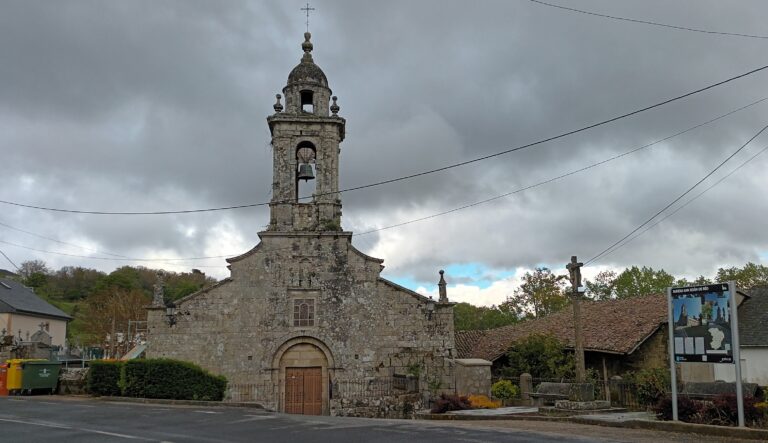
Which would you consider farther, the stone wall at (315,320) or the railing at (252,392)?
the stone wall at (315,320)

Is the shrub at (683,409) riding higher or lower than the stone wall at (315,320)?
lower

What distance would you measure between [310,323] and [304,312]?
48 cm

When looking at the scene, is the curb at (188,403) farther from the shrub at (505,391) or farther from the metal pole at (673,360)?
the metal pole at (673,360)

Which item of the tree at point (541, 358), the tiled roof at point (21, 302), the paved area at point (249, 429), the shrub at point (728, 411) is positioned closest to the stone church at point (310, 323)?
the tree at point (541, 358)

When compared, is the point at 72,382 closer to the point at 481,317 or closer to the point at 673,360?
the point at 673,360

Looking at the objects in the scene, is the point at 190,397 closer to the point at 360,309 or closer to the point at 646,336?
the point at 360,309

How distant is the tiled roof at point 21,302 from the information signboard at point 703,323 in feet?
160

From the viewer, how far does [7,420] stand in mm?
13500

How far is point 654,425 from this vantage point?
1252 centimetres

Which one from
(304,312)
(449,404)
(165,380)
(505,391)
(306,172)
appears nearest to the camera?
(449,404)

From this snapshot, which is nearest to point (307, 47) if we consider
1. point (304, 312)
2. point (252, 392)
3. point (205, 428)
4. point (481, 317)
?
point (304, 312)

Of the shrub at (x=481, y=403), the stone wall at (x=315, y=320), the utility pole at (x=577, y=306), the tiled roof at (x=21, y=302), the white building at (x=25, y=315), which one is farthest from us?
the tiled roof at (x=21, y=302)

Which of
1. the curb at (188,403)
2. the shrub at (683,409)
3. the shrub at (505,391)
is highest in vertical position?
the shrub at (683,409)

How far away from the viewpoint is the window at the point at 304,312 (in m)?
22.2
